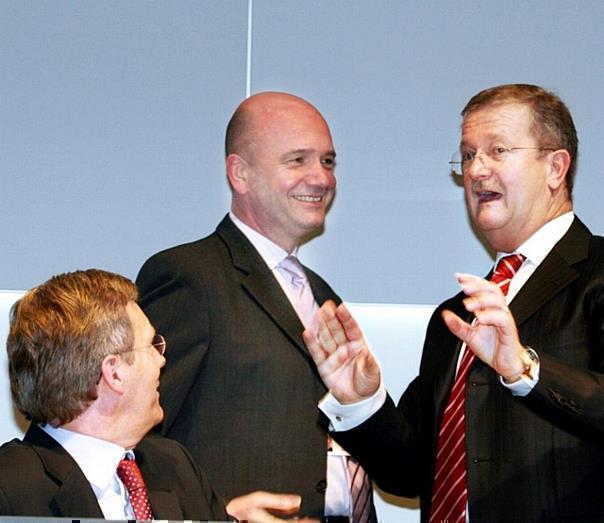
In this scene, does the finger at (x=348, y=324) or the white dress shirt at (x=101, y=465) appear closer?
the white dress shirt at (x=101, y=465)

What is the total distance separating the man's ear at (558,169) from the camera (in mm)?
3543

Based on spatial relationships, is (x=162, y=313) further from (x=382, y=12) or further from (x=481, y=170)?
(x=382, y=12)

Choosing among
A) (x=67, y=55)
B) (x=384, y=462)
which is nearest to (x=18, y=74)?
(x=67, y=55)

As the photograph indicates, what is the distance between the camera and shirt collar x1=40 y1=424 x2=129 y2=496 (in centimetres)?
266

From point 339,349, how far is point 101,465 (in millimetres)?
692

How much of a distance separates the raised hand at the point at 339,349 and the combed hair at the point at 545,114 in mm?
843

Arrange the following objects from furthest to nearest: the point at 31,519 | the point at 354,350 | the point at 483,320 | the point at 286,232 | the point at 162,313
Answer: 1. the point at 286,232
2. the point at 162,313
3. the point at 354,350
4. the point at 483,320
5. the point at 31,519

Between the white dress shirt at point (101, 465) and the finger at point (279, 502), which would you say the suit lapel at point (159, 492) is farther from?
the finger at point (279, 502)

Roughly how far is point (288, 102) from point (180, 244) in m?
0.54

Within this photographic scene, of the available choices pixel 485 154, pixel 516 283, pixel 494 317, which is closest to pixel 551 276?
pixel 516 283

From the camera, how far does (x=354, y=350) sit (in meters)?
3.11

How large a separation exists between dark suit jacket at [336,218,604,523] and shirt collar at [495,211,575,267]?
0.03 metres

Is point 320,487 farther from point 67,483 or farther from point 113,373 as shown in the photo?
point 67,483

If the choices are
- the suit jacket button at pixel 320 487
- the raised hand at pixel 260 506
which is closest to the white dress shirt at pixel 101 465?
the raised hand at pixel 260 506
